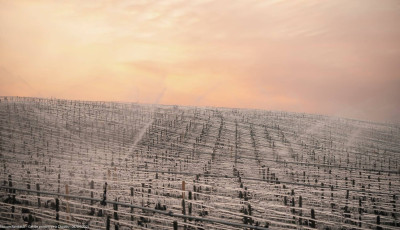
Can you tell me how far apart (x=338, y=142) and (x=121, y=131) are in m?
25.2

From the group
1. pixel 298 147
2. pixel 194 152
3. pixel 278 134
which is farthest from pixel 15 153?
pixel 278 134

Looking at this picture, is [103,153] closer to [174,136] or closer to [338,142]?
[174,136]

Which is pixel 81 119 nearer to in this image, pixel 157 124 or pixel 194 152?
pixel 157 124

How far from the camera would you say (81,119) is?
34.8 m

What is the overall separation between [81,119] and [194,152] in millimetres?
15957

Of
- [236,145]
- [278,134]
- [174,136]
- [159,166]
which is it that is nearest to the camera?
[159,166]

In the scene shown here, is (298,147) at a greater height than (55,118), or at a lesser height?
Answer: lesser

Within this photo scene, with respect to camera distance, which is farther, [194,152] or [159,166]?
[194,152]

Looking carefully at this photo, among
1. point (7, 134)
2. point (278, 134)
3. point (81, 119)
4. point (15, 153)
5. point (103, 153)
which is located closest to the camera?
point (15, 153)

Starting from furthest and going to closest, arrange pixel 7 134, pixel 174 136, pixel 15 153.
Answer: pixel 174 136, pixel 7 134, pixel 15 153

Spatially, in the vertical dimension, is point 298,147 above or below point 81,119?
below

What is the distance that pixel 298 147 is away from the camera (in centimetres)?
3106

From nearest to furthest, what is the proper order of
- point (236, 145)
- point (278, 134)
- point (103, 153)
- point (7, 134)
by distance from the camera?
point (103, 153)
point (7, 134)
point (236, 145)
point (278, 134)

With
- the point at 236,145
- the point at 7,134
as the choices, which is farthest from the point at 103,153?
the point at 236,145
